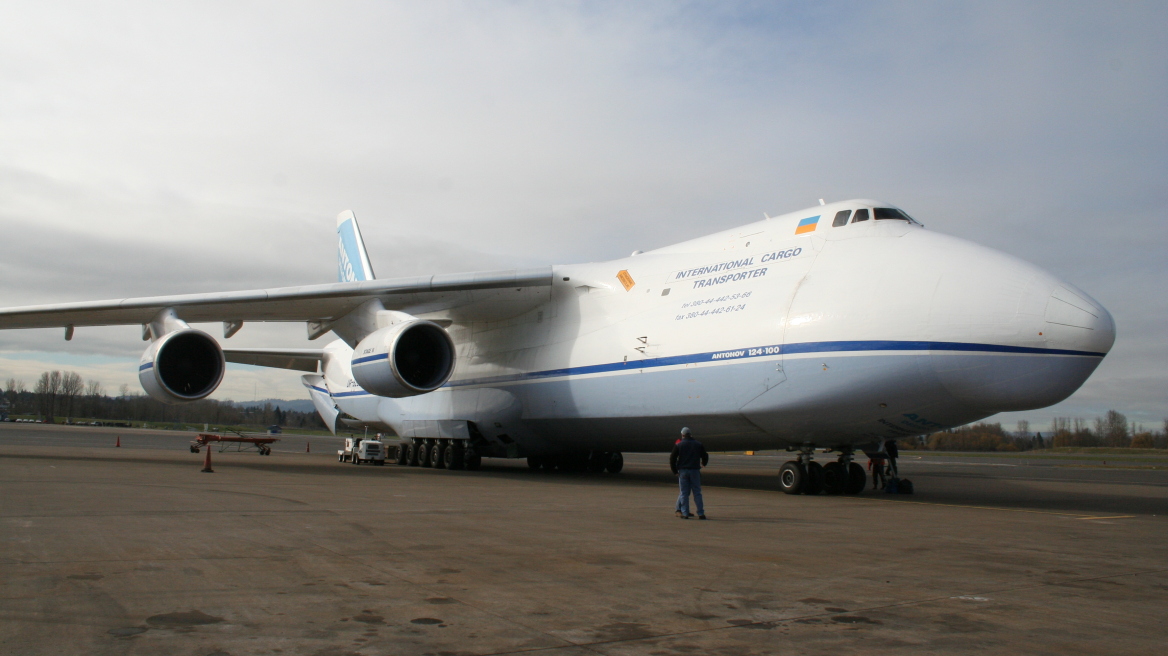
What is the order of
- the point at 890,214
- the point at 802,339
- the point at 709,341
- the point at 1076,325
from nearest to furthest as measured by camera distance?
the point at 1076,325 → the point at 802,339 → the point at 890,214 → the point at 709,341

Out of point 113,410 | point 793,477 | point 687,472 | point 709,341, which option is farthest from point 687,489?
point 113,410

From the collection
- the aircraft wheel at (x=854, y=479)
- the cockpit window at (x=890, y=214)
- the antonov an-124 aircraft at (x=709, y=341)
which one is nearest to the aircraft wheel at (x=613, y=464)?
the antonov an-124 aircraft at (x=709, y=341)

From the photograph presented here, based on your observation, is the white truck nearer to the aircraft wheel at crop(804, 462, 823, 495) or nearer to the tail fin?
the tail fin

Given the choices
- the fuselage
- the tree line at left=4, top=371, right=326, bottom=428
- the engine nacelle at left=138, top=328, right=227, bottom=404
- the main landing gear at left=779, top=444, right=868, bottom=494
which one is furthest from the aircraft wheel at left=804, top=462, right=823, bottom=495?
the tree line at left=4, top=371, right=326, bottom=428

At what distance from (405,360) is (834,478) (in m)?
7.78

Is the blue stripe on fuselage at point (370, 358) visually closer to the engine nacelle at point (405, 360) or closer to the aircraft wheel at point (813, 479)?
the engine nacelle at point (405, 360)

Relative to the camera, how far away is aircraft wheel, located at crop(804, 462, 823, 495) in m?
12.0

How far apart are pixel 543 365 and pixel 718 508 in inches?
233

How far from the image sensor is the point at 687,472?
28.8ft

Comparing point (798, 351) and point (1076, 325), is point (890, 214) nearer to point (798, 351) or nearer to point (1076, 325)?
point (798, 351)

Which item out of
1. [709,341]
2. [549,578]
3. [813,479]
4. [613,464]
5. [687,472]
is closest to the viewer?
[549,578]

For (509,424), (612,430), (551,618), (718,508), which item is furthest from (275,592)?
(509,424)

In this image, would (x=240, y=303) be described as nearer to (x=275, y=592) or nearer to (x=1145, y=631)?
(x=275, y=592)

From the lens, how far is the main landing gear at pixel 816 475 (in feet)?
39.3
